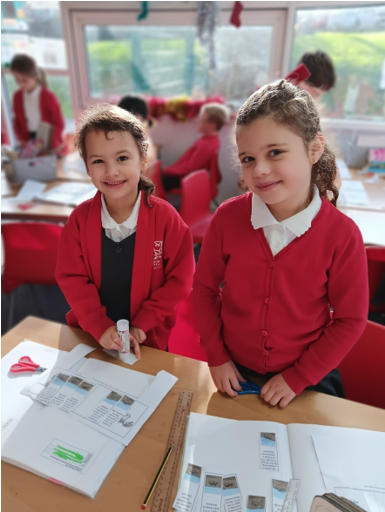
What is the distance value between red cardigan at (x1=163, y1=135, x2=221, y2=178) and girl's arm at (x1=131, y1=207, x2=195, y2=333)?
186 centimetres

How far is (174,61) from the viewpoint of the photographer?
3.54m

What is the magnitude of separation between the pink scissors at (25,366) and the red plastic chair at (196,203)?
136 centimetres

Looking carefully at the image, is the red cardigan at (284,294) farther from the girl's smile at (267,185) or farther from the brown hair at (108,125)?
the brown hair at (108,125)

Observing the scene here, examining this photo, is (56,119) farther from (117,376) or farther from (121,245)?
(117,376)

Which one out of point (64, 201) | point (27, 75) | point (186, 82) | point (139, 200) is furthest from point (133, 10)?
point (139, 200)

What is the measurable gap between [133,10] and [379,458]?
3804 mm

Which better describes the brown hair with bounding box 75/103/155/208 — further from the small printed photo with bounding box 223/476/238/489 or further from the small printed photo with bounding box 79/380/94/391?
the small printed photo with bounding box 223/476/238/489

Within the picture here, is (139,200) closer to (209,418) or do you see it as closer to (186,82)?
(209,418)

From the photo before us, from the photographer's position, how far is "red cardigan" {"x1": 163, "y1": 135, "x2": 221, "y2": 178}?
2.95 meters

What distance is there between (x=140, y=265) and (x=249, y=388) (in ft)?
1.53

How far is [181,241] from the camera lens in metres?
1.16

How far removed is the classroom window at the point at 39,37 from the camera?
368 cm

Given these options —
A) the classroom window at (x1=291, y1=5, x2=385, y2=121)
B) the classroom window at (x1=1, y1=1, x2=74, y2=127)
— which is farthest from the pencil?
the classroom window at (x1=1, y1=1, x2=74, y2=127)

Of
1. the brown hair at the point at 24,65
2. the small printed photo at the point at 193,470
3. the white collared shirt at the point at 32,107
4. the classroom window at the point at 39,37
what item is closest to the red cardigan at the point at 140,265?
the small printed photo at the point at 193,470
